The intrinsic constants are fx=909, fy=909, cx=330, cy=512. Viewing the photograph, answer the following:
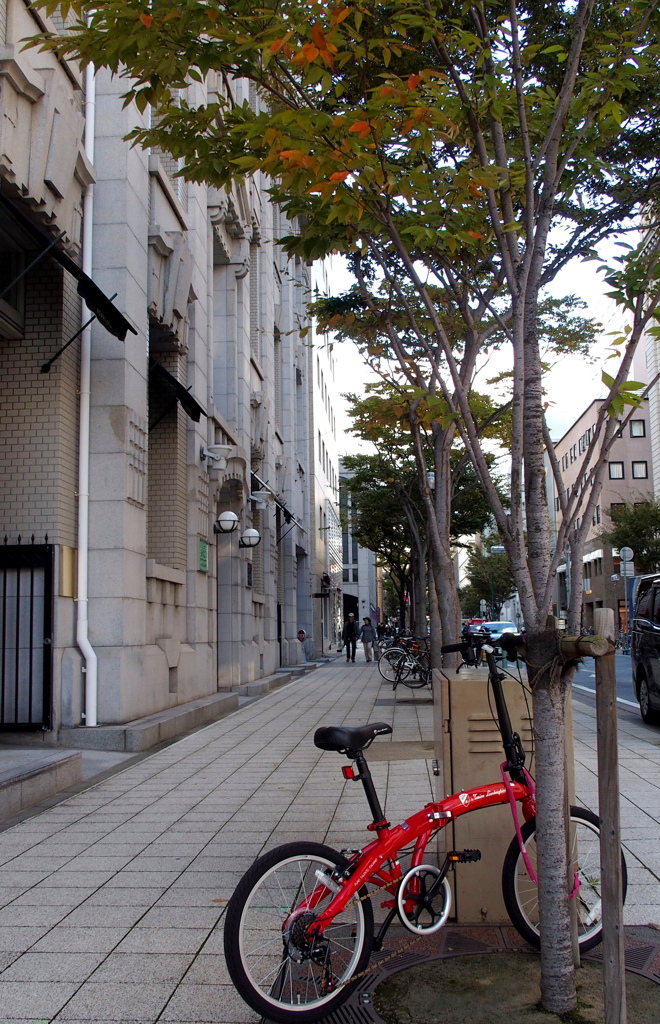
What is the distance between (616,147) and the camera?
365 inches

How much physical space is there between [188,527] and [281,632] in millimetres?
15131

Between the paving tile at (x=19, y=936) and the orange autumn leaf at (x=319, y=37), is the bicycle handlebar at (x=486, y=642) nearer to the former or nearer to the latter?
the paving tile at (x=19, y=936)

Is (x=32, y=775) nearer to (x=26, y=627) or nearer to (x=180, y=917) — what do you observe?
(x=26, y=627)

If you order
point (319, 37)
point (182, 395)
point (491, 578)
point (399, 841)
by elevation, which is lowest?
point (399, 841)

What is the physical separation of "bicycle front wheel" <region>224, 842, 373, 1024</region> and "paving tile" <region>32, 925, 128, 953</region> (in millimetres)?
1180

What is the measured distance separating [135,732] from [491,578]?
77.1m

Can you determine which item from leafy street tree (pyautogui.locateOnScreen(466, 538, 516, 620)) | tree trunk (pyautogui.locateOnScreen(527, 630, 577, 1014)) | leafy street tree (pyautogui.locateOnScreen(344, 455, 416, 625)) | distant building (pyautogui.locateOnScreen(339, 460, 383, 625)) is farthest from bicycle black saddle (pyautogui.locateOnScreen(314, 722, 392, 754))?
leafy street tree (pyautogui.locateOnScreen(466, 538, 516, 620))

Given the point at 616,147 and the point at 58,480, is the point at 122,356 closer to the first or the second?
the point at 58,480

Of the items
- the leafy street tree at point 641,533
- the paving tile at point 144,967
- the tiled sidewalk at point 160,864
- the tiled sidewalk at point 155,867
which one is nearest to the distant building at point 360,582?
the leafy street tree at point 641,533

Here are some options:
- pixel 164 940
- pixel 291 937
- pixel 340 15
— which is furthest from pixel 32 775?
pixel 340 15

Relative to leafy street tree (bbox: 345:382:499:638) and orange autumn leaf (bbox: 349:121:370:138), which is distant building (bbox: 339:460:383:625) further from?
orange autumn leaf (bbox: 349:121:370:138)

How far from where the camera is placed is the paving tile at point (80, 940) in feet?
14.1

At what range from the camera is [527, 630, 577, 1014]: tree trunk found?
3.46 m

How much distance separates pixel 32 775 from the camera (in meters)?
7.49
